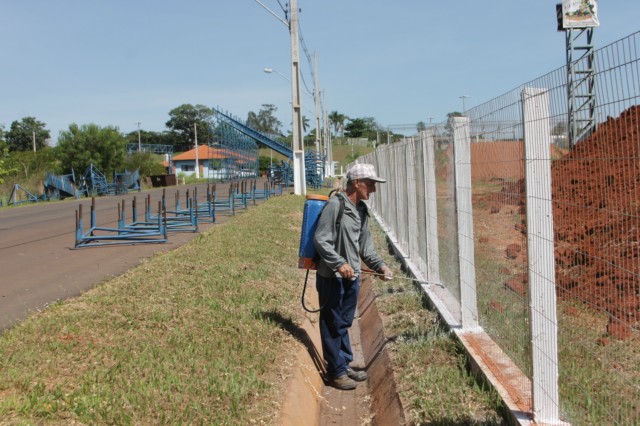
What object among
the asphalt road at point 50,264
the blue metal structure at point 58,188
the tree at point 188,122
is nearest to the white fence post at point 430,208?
the asphalt road at point 50,264

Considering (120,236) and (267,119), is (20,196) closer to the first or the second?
(120,236)

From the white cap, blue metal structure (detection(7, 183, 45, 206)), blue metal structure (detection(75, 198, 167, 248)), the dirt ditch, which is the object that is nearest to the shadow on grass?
the dirt ditch

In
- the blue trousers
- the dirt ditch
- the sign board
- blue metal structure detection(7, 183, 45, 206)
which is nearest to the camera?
the dirt ditch

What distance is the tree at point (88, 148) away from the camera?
49.4 meters

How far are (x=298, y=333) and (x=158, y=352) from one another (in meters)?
1.80

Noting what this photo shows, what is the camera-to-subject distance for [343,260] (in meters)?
5.74

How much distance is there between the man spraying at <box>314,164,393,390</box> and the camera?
581 cm

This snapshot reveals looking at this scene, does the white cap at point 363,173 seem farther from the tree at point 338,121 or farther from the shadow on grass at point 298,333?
A: the tree at point 338,121

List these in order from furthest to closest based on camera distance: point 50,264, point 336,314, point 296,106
→ point 296,106, point 50,264, point 336,314

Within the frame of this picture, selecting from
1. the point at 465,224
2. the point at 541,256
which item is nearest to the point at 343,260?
the point at 465,224

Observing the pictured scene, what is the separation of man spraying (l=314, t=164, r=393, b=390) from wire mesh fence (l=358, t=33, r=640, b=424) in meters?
0.86

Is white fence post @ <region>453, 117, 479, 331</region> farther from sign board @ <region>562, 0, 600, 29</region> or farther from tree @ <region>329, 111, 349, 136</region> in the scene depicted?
tree @ <region>329, 111, 349, 136</region>

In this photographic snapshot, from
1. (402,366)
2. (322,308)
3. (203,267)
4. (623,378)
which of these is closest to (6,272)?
(203,267)

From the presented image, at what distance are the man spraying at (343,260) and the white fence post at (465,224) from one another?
678mm
